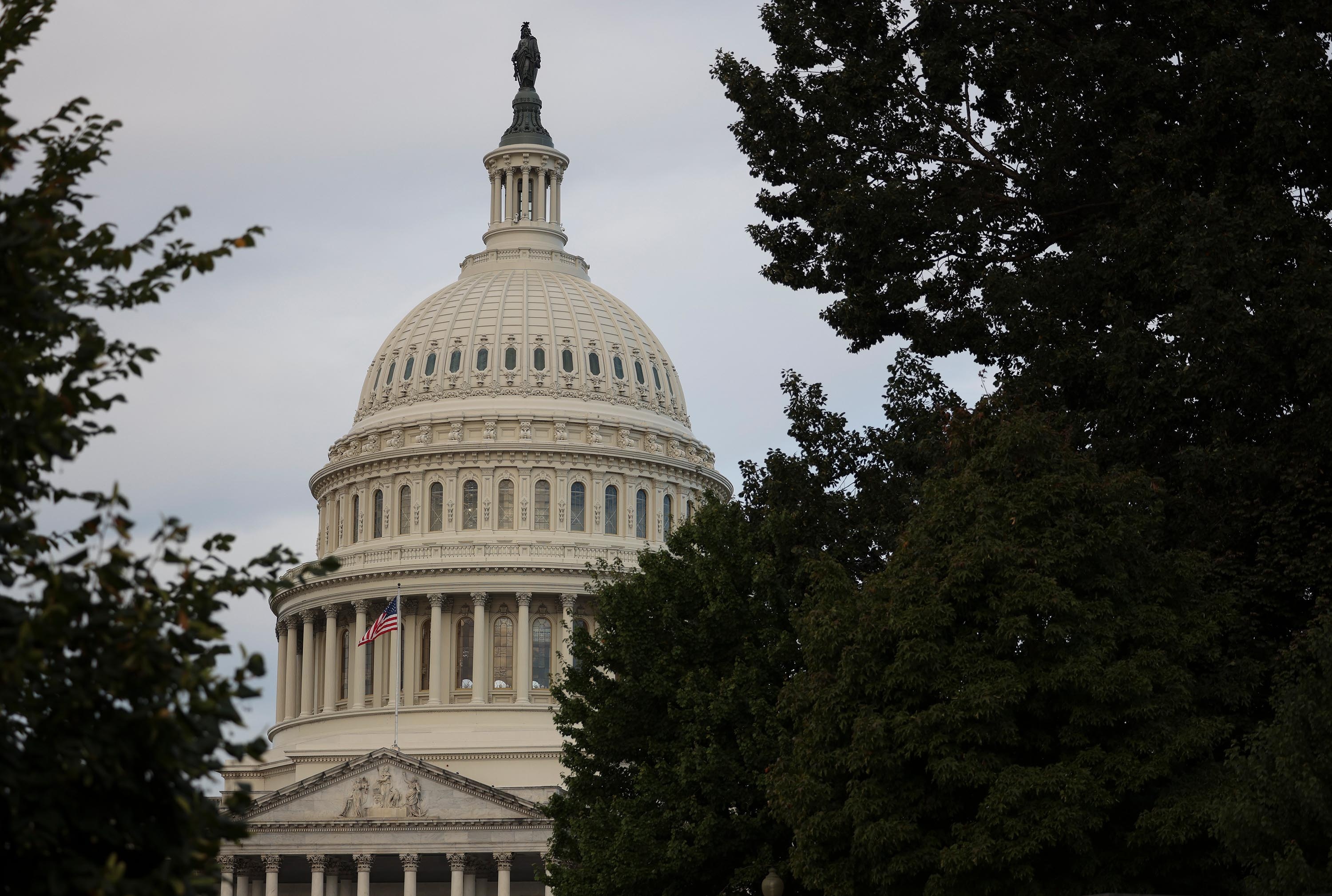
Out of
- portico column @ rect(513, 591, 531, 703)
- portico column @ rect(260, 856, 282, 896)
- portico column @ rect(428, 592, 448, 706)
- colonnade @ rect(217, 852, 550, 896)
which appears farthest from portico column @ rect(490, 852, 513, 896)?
portico column @ rect(428, 592, 448, 706)

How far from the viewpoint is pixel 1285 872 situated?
91.5ft

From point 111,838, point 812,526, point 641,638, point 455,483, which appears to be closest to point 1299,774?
point 812,526

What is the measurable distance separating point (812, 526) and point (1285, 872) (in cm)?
1819

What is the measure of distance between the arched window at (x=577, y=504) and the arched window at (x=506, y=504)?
3.78 metres

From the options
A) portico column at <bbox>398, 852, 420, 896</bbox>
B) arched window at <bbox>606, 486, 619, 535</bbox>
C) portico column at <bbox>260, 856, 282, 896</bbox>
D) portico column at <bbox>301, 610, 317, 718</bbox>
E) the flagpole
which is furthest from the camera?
portico column at <bbox>301, 610, 317, 718</bbox>

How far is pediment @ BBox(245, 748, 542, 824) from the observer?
107 metres

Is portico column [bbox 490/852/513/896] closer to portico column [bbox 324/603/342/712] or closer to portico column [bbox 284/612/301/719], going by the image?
portico column [bbox 324/603/342/712]

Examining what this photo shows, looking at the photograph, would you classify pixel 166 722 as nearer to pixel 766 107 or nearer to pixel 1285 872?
pixel 1285 872

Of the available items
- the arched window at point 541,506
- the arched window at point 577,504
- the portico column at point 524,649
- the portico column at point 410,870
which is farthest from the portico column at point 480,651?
the portico column at point 410,870

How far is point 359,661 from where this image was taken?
125m

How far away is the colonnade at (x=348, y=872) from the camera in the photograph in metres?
106

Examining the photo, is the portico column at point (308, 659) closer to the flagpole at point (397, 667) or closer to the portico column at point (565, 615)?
the flagpole at point (397, 667)

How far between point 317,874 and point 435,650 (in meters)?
20.2

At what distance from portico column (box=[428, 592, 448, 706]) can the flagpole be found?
1.92 m
